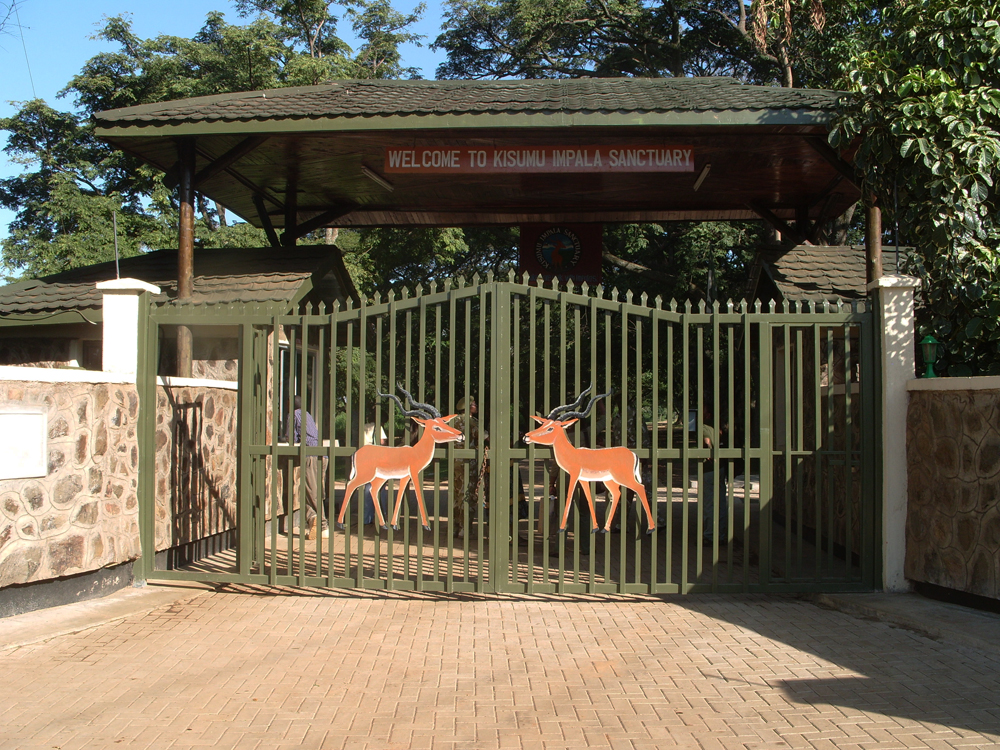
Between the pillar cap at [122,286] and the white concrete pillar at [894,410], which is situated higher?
the pillar cap at [122,286]

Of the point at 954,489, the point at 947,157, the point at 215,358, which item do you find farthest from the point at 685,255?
the point at 954,489

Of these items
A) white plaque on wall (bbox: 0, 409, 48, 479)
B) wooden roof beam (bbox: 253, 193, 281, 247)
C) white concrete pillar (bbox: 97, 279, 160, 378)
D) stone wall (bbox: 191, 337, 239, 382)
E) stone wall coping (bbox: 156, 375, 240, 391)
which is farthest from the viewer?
wooden roof beam (bbox: 253, 193, 281, 247)

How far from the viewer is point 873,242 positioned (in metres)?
9.22

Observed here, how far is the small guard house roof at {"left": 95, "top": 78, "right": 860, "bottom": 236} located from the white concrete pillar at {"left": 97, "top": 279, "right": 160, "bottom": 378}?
2.34m

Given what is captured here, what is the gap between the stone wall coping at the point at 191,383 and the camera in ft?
24.9

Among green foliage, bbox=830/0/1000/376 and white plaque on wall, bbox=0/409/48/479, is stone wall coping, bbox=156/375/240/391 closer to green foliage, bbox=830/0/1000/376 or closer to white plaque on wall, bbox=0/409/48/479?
white plaque on wall, bbox=0/409/48/479

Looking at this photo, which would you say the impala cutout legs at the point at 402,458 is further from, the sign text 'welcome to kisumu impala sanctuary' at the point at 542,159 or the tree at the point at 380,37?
the tree at the point at 380,37

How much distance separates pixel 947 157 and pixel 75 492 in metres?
8.15

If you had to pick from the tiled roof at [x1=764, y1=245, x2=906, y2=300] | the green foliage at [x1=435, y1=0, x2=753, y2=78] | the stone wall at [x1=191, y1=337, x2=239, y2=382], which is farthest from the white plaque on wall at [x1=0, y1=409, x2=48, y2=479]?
the green foliage at [x1=435, y1=0, x2=753, y2=78]

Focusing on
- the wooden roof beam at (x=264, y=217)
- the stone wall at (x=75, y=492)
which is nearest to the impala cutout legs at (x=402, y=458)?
the stone wall at (x=75, y=492)

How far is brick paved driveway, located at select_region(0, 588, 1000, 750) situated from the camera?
421 centimetres

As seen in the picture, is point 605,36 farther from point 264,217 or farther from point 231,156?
point 231,156

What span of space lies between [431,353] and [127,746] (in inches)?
641

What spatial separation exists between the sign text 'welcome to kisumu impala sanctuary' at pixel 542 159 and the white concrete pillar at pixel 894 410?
3.11 m
